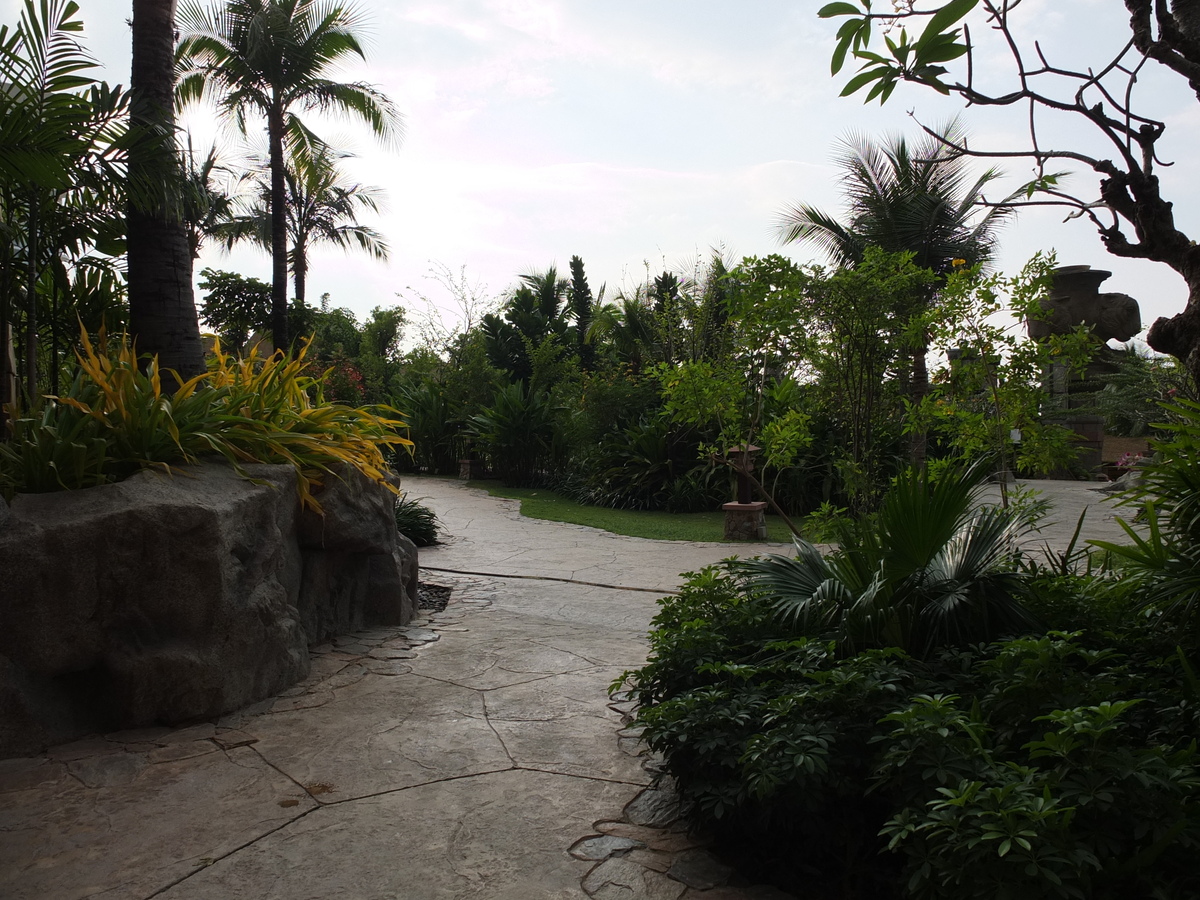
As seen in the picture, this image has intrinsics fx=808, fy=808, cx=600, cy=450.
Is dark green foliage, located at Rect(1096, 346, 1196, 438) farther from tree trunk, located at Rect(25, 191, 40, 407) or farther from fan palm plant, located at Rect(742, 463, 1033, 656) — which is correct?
tree trunk, located at Rect(25, 191, 40, 407)

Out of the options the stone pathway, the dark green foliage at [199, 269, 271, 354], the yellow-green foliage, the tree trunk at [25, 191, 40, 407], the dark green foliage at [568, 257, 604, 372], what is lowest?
the stone pathway

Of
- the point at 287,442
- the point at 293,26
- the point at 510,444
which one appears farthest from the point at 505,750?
the point at 293,26

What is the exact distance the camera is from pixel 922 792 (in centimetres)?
197

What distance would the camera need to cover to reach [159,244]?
4.95 meters

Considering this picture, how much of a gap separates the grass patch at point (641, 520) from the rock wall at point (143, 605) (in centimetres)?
563

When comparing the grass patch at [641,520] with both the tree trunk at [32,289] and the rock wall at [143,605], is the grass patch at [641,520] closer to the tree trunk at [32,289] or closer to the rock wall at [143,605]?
the rock wall at [143,605]

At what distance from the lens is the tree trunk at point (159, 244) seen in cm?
484

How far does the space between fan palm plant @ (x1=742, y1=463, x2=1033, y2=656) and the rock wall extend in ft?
7.51

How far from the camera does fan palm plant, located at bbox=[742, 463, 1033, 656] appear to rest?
2.79 meters

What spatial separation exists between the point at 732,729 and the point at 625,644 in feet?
7.36

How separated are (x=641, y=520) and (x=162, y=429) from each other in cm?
737

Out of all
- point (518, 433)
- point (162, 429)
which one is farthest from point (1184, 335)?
point (518, 433)

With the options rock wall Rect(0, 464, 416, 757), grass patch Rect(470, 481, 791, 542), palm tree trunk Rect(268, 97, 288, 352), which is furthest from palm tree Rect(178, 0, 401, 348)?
rock wall Rect(0, 464, 416, 757)

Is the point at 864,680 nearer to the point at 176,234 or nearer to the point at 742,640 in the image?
the point at 742,640
